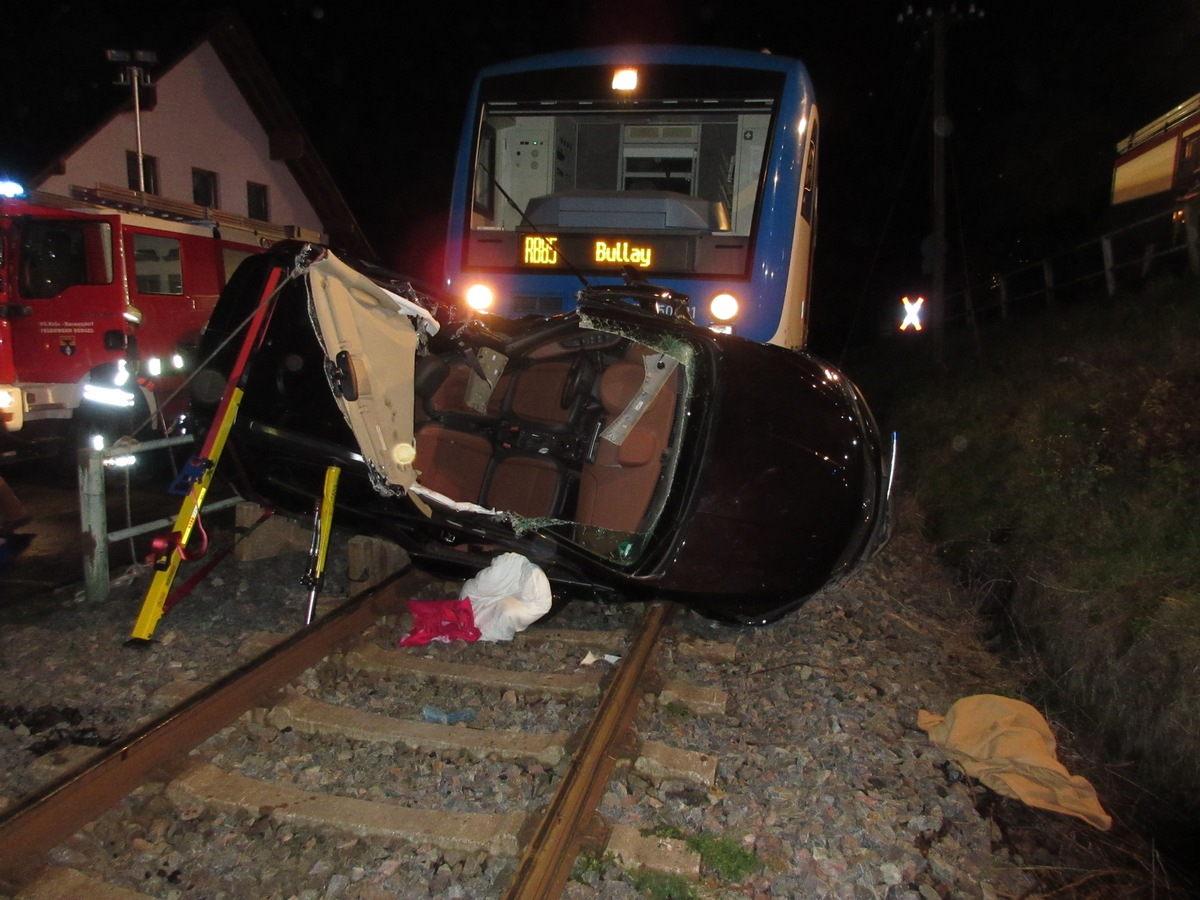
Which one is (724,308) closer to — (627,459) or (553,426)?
(553,426)

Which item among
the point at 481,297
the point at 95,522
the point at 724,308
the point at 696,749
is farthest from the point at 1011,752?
the point at 481,297

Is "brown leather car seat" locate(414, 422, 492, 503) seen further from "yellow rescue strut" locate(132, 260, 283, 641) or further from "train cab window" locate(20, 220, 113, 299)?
"train cab window" locate(20, 220, 113, 299)

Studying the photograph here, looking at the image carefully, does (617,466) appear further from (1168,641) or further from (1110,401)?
(1110,401)

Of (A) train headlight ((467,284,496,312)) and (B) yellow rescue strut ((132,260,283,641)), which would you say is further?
(A) train headlight ((467,284,496,312))

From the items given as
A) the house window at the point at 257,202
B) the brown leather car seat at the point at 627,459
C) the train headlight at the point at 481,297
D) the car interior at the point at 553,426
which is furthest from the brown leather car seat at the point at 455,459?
the house window at the point at 257,202

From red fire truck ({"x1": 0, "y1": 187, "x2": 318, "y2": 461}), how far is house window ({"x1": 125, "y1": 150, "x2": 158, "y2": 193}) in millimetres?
8380

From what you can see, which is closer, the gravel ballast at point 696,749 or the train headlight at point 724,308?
the gravel ballast at point 696,749

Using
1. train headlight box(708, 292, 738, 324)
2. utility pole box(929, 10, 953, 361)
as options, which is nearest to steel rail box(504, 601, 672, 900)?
train headlight box(708, 292, 738, 324)

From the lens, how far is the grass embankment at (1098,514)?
3.91 meters

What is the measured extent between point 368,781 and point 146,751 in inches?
29.8

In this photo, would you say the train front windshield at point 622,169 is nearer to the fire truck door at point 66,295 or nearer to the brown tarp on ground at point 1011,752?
the brown tarp on ground at point 1011,752

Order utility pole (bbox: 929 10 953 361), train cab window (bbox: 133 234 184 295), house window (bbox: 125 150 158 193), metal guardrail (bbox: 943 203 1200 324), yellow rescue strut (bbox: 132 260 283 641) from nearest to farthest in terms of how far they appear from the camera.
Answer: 1. yellow rescue strut (bbox: 132 260 283 641)
2. train cab window (bbox: 133 234 184 295)
3. metal guardrail (bbox: 943 203 1200 324)
4. utility pole (bbox: 929 10 953 361)
5. house window (bbox: 125 150 158 193)

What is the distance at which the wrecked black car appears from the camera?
12.7 ft

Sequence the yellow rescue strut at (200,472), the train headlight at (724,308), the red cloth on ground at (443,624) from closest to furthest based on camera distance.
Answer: the yellow rescue strut at (200,472) → the red cloth on ground at (443,624) → the train headlight at (724,308)
